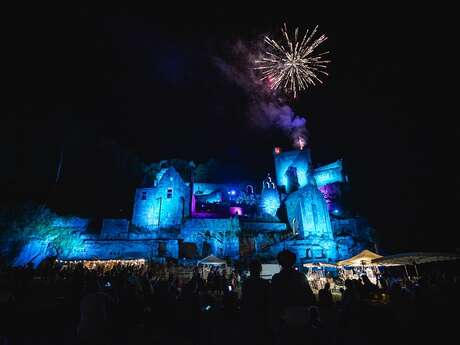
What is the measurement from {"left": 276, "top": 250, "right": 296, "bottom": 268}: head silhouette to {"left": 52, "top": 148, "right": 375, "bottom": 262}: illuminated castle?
32.2m

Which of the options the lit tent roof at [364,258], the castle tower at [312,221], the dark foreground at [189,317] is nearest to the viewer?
the dark foreground at [189,317]

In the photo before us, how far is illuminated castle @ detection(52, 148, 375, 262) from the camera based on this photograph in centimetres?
3769

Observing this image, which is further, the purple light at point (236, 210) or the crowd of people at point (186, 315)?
the purple light at point (236, 210)

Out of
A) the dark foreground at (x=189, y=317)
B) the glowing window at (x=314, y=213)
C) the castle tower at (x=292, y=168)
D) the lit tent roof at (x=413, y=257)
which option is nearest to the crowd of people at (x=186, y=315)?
the dark foreground at (x=189, y=317)

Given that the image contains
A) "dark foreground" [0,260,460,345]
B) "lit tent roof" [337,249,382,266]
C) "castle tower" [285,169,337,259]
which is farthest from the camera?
"castle tower" [285,169,337,259]

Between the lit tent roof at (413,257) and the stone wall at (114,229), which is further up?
the stone wall at (114,229)

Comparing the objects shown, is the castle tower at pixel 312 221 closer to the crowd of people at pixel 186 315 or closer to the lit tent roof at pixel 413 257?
the lit tent roof at pixel 413 257

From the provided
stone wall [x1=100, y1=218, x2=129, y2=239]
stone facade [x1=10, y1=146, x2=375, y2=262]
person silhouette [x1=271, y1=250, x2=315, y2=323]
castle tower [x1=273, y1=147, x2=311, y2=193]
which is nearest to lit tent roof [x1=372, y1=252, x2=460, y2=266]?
person silhouette [x1=271, y1=250, x2=315, y2=323]

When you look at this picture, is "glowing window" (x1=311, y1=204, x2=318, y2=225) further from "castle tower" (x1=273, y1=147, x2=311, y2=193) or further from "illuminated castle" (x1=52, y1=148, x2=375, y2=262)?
"castle tower" (x1=273, y1=147, x2=311, y2=193)

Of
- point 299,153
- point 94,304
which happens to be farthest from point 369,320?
point 299,153

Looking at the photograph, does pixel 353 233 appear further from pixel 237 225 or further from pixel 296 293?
pixel 296 293

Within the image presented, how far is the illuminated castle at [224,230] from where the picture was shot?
37.7 meters

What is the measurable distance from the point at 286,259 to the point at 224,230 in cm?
3763

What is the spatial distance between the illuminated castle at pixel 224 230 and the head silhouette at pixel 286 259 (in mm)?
32165
